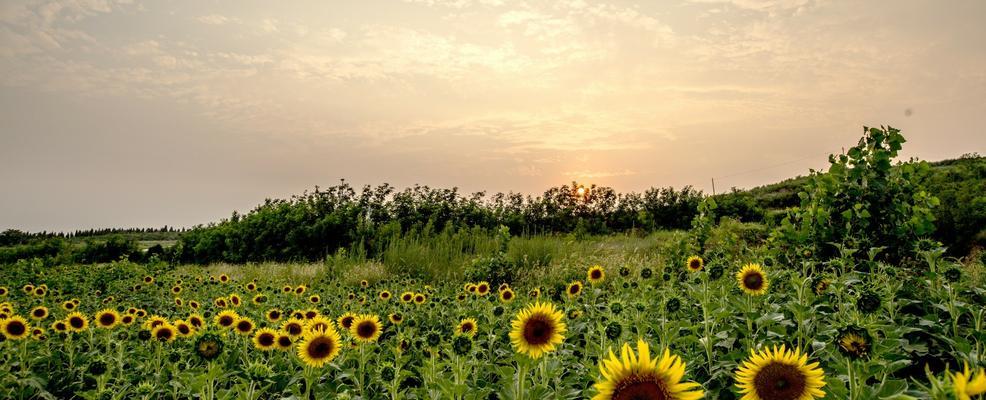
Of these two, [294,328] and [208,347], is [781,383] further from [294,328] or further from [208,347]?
[294,328]

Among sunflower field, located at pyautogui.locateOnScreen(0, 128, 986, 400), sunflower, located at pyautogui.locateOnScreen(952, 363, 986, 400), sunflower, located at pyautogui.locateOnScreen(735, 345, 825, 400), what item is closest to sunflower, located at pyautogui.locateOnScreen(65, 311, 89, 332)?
sunflower field, located at pyautogui.locateOnScreen(0, 128, 986, 400)

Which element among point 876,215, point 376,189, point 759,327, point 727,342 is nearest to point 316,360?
point 727,342

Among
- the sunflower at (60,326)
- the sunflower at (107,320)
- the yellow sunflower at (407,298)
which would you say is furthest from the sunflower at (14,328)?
the yellow sunflower at (407,298)

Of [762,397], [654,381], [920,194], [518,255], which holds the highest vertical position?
[920,194]

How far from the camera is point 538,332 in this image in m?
2.09

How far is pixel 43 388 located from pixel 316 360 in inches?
76.0

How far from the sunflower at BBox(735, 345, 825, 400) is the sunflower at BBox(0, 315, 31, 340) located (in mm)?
4519

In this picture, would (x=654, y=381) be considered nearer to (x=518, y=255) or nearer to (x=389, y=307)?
(x=389, y=307)

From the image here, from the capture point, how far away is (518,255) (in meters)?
10.9

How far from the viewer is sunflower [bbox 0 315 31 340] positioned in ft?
12.2

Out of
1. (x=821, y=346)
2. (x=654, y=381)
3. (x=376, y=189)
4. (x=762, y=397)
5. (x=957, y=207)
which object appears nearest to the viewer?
(x=654, y=381)

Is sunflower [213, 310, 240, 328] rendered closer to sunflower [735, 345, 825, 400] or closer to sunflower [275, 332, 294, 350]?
sunflower [275, 332, 294, 350]

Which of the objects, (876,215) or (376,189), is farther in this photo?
(376,189)

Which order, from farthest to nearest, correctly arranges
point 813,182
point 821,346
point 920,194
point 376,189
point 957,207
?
point 376,189 < point 957,207 < point 813,182 < point 920,194 < point 821,346
